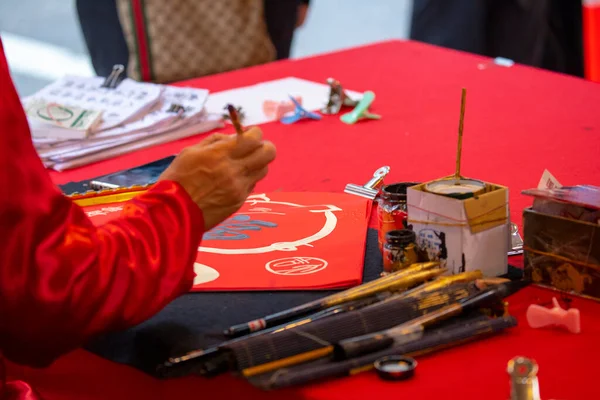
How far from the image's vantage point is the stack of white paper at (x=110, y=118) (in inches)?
65.6

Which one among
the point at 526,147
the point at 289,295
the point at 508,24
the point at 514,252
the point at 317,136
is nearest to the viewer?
the point at 289,295

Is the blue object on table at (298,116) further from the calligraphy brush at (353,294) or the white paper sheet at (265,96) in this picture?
the calligraphy brush at (353,294)

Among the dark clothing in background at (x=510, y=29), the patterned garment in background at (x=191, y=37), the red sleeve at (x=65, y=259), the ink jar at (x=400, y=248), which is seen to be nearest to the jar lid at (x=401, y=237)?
the ink jar at (x=400, y=248)

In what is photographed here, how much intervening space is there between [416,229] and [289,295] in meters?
0.16

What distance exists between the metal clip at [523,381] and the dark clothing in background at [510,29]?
2447 millimetres

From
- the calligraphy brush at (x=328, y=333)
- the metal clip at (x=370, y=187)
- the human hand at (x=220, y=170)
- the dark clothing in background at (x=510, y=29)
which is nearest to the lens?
the calligraphy brush at (x=328, y=333)

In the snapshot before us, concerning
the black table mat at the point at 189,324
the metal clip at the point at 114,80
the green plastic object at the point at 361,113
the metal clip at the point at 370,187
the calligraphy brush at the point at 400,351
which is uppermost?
the metal clip at the point at 114,80

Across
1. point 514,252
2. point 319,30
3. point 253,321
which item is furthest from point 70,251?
point 319,30

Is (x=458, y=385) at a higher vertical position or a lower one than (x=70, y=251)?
lower

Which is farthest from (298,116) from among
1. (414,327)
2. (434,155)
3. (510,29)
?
(510,29)

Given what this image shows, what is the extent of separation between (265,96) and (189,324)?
42.4 inches

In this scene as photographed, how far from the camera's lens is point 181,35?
271cm

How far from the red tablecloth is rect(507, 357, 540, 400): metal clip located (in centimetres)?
6

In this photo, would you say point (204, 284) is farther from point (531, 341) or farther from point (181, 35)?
point (181, 35)
